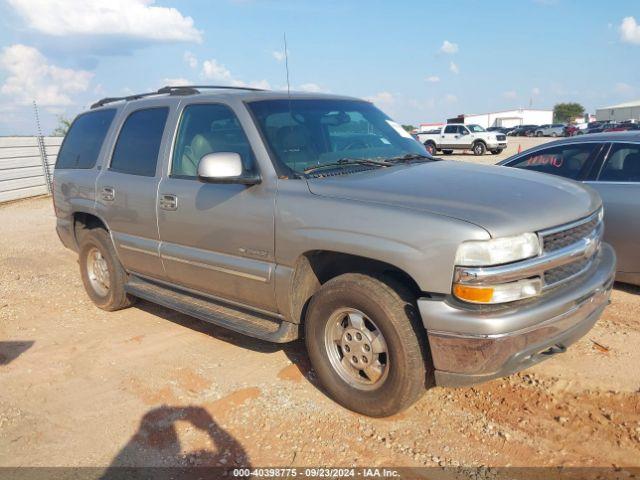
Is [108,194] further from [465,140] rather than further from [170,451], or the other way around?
[465,140]

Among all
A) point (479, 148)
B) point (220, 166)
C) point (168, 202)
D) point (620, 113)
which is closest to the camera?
point (220, 166)

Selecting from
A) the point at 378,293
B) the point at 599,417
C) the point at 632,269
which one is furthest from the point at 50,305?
the point at 632,269

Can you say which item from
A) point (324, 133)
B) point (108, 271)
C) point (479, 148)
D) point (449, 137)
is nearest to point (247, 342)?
point (108, 271)

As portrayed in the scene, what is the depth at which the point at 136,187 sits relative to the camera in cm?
460

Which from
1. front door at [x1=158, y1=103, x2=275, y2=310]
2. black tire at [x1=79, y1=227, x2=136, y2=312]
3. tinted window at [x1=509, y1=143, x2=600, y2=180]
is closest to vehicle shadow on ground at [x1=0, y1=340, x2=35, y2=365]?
black tire at [x1=79, y1=227, x2=136, y2=312]

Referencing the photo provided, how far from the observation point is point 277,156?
12.0ft

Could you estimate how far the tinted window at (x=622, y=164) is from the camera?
16.7 ft

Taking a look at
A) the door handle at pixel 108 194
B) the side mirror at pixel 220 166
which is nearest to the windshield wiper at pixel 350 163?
the side mirror at pixel 220 166

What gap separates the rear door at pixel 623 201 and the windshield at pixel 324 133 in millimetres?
2031

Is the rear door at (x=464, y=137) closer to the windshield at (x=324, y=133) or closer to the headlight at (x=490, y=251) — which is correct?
the windshield at (x=324, y=133)

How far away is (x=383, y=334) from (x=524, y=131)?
65595mm

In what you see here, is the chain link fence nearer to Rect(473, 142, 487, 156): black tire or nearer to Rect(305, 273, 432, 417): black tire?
Rect(305, 273, 432, 417): black tire

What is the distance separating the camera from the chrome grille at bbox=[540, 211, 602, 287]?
9.53 ft

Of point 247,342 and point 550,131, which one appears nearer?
point 247,342
